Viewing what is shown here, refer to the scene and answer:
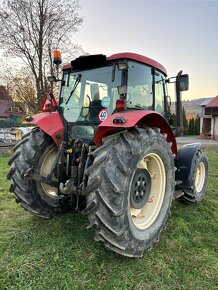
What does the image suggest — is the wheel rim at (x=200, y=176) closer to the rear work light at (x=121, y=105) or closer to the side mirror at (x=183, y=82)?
the side mirror at (x=183, y=82)

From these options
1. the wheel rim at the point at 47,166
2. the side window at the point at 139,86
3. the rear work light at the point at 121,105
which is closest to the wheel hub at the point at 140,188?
the rear work light at the point at 121,105

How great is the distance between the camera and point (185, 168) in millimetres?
4023

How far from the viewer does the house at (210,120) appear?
79.6ft

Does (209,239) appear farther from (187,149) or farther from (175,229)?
(187,149)

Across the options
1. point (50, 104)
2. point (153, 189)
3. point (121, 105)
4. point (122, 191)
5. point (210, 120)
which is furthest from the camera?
point (210, 120)

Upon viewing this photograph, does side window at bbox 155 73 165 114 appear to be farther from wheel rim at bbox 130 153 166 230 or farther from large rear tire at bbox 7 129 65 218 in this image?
large rear tire at bbox 7 129 65 218

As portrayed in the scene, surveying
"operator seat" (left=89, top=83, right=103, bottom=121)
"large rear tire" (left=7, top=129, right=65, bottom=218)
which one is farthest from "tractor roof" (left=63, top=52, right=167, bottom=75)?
"large rear tire" (left=7, top=129, right=65, bottom=218)

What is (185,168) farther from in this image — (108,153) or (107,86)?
(108,153)

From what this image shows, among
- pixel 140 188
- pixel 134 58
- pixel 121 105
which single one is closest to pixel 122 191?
pixel 140 188

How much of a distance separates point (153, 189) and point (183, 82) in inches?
62.1

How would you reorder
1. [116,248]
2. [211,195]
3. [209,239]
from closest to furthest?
[116,248]
[209,239]
[211,195]

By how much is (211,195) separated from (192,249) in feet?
7.68

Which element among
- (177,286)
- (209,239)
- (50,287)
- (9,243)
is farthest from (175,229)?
(9,243)

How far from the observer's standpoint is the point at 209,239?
10.3 feet
